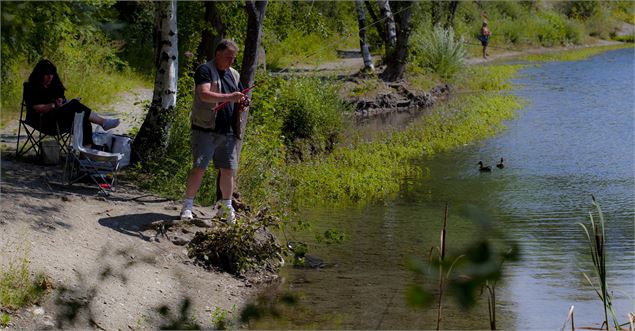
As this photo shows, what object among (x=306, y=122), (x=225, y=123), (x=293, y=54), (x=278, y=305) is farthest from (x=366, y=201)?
(x=293, y=54)

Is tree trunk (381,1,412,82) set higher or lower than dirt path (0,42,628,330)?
higher

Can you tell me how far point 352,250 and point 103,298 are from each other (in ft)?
11.2

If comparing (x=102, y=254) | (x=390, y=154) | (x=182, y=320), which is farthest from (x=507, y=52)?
(x=182, y=320)

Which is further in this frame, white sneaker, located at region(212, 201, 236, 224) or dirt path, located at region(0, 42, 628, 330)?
white sneaker, located at region(212, 201, 236, 224)

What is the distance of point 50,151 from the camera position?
33.3 feet

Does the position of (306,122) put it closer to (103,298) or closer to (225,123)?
(225,123)

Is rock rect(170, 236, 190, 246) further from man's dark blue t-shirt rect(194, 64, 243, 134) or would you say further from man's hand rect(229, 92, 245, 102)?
man's hand rect(229, 92, 245, 102)

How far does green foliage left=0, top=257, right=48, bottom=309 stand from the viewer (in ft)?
20.2

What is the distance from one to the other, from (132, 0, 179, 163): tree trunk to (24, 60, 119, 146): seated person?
0.77 m

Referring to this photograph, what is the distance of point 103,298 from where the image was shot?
22.0 feet

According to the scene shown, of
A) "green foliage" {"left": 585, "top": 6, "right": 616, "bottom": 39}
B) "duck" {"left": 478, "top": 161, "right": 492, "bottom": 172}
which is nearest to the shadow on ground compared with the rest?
"duck" {"left": 478, "top": 161, "right": 492, "bottom": 172}

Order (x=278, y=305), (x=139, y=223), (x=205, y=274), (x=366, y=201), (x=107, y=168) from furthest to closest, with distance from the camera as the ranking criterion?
(x=366, y=201), (x=107, y=168), (x=139, y=223), (x=205, y=274), (x=278, y=305)

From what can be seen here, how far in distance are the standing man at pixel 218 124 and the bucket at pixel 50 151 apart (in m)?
2.04

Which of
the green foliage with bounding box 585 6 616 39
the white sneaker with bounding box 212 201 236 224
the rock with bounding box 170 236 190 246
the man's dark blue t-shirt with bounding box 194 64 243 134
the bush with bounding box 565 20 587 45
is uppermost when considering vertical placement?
the green foliage with bounding box 585 6 616 39
